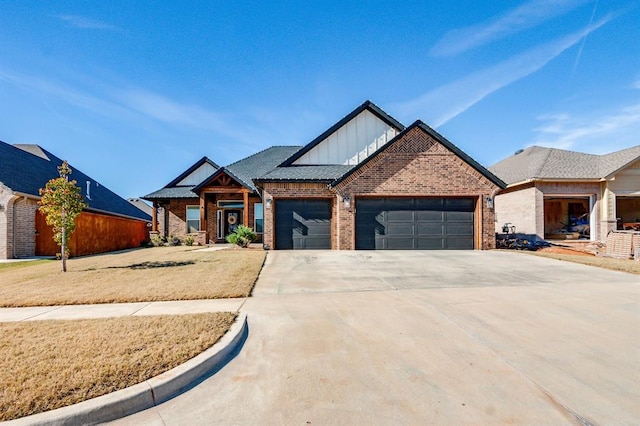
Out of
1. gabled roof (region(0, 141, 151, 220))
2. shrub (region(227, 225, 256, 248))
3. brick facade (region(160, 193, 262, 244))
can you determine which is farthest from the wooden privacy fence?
shrub (region(227, 225, 256, 248))

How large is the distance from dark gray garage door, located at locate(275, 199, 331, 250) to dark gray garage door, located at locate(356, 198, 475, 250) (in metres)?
1.65

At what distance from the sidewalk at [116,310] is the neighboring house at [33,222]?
36.8ft

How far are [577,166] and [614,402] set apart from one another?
21.9 m

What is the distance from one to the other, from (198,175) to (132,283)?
Result: 15523 mm

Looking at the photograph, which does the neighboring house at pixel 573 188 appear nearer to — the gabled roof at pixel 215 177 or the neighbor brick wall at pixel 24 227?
the gabled roof at pixel 215 177

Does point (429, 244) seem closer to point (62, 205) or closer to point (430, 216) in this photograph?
point (430, 216)

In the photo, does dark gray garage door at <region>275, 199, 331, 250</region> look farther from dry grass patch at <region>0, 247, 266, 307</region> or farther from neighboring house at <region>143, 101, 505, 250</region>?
dry grass patch at <region>0, 247, 266, 307</region>

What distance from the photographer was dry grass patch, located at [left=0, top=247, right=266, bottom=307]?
5.79m

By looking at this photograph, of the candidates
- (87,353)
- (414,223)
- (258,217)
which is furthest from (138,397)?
(258,217)

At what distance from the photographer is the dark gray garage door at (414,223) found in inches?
550

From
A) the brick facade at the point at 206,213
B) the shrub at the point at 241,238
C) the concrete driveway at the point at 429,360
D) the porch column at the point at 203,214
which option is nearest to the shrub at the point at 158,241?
the brick facade at the point at 206,213

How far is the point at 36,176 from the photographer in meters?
16.3

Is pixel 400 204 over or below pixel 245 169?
below

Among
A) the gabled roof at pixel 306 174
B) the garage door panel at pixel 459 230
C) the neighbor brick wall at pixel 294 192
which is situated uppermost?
the gabled roof at pixel 306 174
